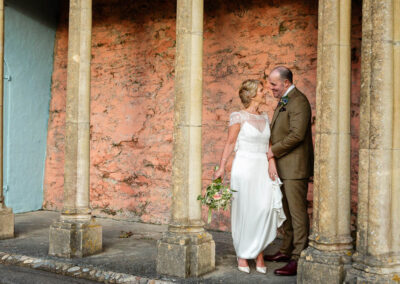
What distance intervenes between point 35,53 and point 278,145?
5.78m

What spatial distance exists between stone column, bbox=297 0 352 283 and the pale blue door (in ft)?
20.1

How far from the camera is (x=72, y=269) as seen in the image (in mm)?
5254

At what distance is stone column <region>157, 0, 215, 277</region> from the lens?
4945 millimetres

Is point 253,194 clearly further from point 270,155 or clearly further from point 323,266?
point 323,266

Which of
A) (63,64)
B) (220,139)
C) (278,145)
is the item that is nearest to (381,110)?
(278,145)

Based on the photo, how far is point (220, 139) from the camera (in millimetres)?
7293

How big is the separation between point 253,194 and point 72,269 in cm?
219

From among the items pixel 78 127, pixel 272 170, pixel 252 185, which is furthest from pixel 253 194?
pixel 78 127

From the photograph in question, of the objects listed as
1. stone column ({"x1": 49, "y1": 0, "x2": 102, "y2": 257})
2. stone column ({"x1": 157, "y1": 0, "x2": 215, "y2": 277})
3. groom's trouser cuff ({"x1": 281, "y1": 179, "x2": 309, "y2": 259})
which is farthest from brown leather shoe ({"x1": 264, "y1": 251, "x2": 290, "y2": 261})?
stone column ({"x1": 49, "y1": 0, "x2": 102, "y2": 257})

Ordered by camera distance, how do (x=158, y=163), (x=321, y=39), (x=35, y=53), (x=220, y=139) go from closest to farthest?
(x=321, y=39), (x=220, y=139), (x=158, y=163), (x=35, y=53)

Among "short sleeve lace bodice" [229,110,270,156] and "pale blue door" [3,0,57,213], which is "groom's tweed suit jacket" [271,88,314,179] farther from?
"pale blue door" [3,0,57,213]

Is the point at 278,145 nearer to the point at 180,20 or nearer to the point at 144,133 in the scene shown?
the point at 180,20

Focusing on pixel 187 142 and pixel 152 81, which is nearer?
pixel 187 142

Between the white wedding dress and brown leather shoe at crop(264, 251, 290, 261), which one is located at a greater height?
the white wedding dress
